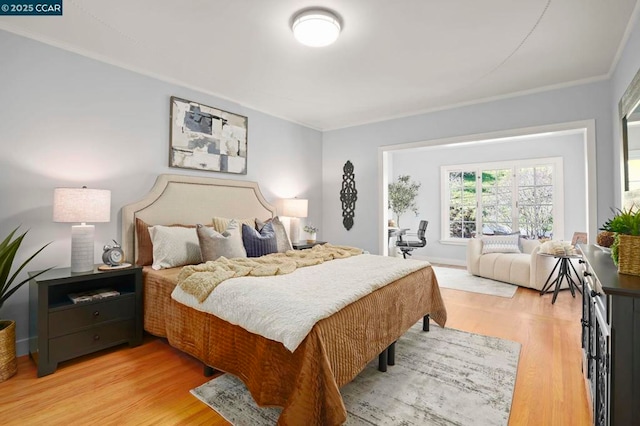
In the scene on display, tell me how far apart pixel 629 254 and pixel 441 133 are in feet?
10.5

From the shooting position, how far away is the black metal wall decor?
512 centimetres

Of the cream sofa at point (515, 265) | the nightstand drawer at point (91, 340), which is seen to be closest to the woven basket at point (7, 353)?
the nightstand drawer at point (91, 340)

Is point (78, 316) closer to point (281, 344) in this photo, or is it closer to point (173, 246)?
point (173, 246)

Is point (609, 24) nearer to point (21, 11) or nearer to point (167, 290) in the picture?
point (167, 290)

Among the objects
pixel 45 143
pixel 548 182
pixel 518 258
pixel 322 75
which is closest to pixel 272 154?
pixel 322 75

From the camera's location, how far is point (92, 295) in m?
2.46

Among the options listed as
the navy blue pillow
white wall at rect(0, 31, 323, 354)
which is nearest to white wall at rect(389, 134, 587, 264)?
the navy blue pillow

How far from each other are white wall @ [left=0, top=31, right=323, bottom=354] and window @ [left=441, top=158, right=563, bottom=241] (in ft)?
17.7

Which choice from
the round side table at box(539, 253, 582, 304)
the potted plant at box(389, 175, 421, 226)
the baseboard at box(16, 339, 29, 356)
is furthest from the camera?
the potted plant at box(389, 175, 421, 226)

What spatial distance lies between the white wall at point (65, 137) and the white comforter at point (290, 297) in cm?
135

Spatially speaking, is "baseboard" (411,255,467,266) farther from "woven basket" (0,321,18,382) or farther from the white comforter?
"woven basket" (0,321,18,382)

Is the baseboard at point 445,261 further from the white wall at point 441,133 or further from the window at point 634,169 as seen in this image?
the window at point 634,169

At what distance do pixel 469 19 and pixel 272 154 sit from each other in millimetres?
2947

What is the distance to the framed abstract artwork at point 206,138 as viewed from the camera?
11.2ft
